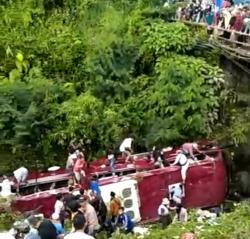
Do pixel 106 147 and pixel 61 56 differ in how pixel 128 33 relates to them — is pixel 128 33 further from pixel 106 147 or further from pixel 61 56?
pixel 106 147

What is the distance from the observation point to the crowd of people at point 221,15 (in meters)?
21.5

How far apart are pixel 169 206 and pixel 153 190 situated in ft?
5.01

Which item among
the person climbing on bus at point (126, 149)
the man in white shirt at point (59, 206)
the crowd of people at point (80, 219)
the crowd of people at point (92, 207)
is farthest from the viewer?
the person climbing on bus at point (126, 149)

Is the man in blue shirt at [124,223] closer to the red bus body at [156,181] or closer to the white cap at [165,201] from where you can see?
the white cap at [165,201]

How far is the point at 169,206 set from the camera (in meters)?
16.2

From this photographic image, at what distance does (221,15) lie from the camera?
22328 millimetres

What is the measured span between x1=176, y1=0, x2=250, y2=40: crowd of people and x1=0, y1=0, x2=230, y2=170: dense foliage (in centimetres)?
67

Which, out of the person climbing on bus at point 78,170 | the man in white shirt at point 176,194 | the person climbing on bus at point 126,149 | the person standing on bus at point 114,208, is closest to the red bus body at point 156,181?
the person climbing on bus at point 126,149

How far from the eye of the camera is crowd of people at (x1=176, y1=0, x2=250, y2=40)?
70.4ft

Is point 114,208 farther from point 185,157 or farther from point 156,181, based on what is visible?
point 185,157

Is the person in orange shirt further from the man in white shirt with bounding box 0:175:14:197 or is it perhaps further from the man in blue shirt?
the man in blue shirt

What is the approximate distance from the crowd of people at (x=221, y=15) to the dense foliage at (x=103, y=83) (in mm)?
674

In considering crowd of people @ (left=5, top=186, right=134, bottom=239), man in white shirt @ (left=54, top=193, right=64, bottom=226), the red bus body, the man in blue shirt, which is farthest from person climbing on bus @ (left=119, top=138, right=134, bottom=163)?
the man in blue shirt

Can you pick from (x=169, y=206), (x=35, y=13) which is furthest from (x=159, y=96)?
(x=35, y=13)
